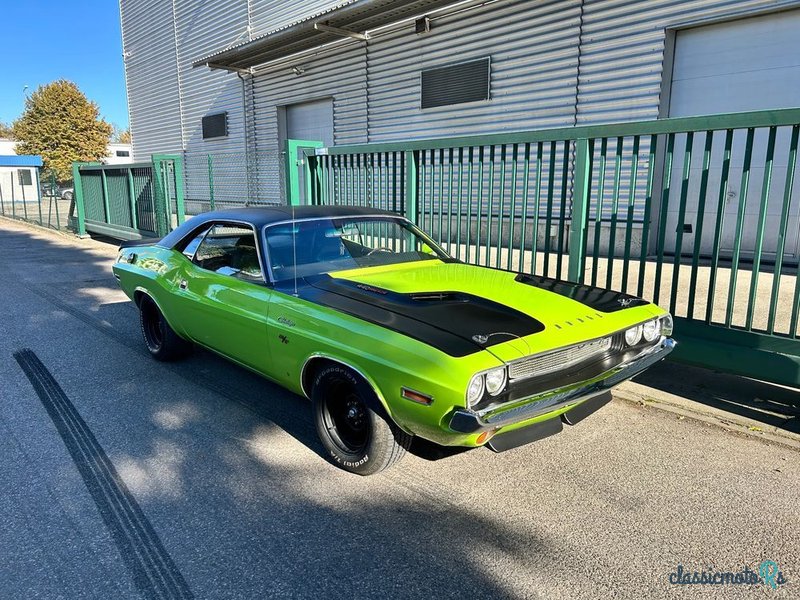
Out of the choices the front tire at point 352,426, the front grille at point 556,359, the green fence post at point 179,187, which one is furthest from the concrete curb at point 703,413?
the green fence post at point 179,187

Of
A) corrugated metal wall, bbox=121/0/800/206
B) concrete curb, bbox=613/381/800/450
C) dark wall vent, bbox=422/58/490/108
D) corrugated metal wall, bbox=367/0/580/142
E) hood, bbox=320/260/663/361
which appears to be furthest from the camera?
dark wall vent, bbox=422/58/490/108

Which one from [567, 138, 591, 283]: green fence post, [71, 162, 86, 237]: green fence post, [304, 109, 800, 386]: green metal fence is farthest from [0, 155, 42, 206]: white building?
[567, 138, 591, 283]: green fence post

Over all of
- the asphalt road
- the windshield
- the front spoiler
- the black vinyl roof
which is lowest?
the asphalt road

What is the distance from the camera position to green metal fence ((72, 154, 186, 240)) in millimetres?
12719

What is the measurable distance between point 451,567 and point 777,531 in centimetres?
162

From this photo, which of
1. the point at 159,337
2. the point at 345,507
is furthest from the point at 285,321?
the point at 159,337

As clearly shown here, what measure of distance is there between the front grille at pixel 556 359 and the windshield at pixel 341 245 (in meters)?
1.66

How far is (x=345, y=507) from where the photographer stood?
294 cm

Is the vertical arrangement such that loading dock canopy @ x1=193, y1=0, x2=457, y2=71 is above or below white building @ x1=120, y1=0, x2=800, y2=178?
above

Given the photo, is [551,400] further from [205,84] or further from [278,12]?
[205,84]

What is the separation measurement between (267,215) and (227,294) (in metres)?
0.66

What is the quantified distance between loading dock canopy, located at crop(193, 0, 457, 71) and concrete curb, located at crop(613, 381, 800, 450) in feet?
31.5

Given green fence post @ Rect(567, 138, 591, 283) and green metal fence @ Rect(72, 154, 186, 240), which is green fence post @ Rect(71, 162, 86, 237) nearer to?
green metal fence @ Rect(72, 154, 186, 240)

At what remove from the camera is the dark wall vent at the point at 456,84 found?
11.6 meters
